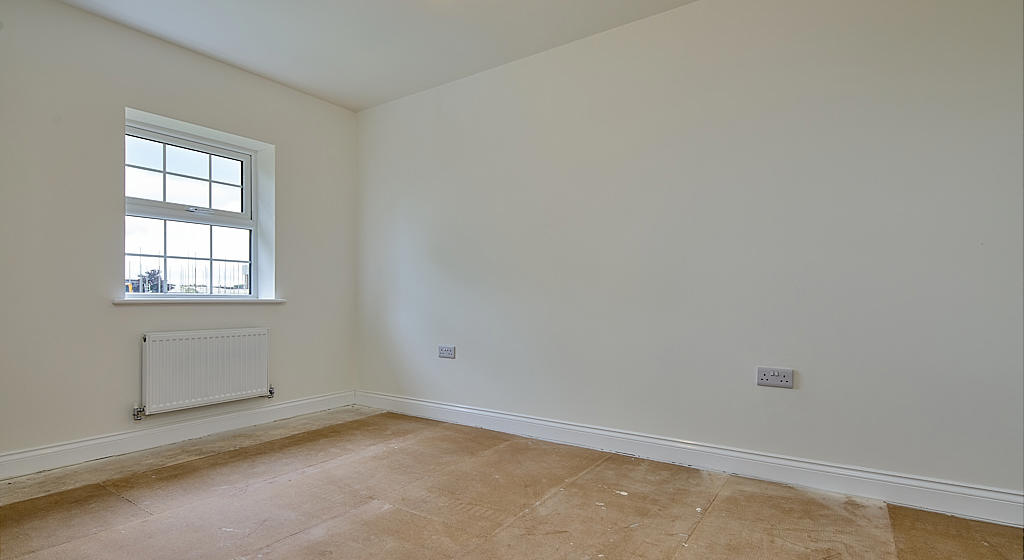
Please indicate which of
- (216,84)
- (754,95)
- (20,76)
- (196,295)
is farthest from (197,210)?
(754,95)

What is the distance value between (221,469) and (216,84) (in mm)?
2463

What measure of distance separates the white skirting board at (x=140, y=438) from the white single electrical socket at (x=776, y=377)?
3.19 m

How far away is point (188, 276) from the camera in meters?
3.42

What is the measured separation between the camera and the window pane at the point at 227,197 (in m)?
3.62

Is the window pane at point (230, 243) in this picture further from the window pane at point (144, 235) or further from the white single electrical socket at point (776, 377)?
the white single electrical socket at point (776, 377)

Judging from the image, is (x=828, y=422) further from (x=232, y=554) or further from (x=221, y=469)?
(x=221, y=469)

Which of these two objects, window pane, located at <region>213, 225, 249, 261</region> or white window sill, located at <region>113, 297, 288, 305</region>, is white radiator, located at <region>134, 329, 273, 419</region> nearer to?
white window sill, located at <region>113, 297, 288, 305</region>

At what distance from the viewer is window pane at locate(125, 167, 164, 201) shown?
3.12m

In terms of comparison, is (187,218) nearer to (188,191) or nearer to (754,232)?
(188,191)

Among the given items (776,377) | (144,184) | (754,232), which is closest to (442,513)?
(776,377)

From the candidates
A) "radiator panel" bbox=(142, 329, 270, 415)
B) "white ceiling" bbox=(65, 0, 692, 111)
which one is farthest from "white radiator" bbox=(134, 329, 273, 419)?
"white ceiling" bbox=(65, 0, 692, 111)

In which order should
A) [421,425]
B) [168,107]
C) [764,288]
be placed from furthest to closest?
[421,425] → [168,107] → [764,288]

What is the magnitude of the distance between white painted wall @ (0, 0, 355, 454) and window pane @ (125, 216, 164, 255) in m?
0.16

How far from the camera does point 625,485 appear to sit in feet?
8.16
